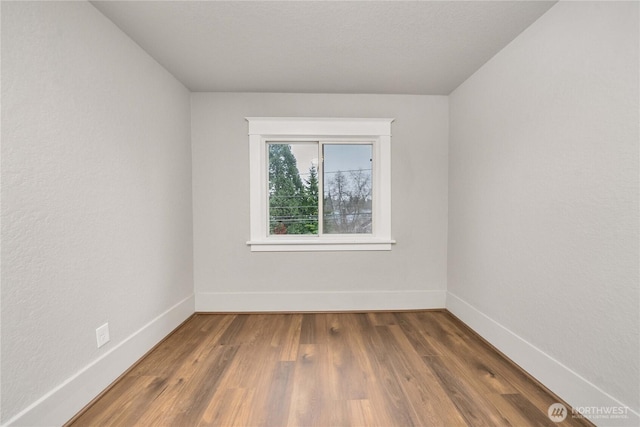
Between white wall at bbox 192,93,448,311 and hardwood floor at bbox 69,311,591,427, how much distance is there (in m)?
0.45

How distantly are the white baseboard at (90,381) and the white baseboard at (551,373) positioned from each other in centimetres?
269

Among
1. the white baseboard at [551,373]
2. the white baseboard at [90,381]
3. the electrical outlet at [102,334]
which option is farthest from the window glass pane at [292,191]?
the white baseboard at [551,373]

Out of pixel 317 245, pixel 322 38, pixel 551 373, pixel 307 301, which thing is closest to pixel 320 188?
pixel 317 245

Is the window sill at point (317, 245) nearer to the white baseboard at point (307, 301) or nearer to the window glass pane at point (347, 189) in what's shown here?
the window glass pane at point (347, 189)

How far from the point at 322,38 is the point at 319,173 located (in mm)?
1338

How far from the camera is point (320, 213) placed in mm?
3020

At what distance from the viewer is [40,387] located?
1307 mm

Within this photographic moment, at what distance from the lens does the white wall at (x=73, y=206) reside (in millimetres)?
1215

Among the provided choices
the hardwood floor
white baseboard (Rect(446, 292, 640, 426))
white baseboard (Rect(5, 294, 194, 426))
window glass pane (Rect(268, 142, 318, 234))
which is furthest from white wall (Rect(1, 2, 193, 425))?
white baseboard (Rect(446, 292, 640, 426))

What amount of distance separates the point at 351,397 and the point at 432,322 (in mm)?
1395

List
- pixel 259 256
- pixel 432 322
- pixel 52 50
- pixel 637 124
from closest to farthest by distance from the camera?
pixel 637 124 → pixel 52 50 → pixel 432 322 → pixel 259 256

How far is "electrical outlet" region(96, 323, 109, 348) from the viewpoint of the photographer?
1.64 meters

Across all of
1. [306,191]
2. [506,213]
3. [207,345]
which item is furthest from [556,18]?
[207,345]

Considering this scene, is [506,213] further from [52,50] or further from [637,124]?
[52,50]
